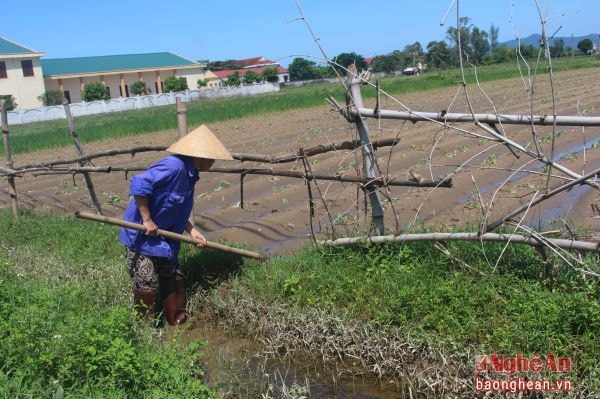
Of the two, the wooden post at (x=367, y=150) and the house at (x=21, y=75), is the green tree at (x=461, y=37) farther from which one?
the house at (x=21, y=75)

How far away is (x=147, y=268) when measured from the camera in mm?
4492

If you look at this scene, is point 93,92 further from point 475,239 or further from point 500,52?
point 475,239

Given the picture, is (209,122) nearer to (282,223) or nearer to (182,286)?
(282,223)

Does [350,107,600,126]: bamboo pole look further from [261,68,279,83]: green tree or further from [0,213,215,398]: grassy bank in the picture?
[261,68,279,83]: green tree

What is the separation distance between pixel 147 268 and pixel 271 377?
1309 mm

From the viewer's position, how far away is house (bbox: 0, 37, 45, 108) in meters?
46.4

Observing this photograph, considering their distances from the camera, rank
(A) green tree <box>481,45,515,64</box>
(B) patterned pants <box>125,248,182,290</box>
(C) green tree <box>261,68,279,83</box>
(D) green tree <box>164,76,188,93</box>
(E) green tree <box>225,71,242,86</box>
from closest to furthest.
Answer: (B) patterned pants <box>125,248,182,290</box> < (A) green tree <box>481,45,515,64</box> < (C) green tree <box>261,68,279,83</box> < (D) green tree <box>164,76,188,93</box> < (E) green tree <box>225,71,242,86</box>

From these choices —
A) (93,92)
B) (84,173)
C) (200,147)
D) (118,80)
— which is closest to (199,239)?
(200,147)

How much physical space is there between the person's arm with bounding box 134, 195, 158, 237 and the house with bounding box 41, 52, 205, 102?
5114cm

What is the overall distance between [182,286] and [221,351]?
2.40ft

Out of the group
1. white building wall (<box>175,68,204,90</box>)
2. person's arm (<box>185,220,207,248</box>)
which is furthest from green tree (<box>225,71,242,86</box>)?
person's arm (<box>185,220,207,248</box>)

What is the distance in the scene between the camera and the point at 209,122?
22.0 metres

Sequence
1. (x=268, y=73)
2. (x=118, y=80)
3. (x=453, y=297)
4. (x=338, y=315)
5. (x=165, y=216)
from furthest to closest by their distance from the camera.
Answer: (x=118, y=80)
(x=268, y=73)
(x=165, y=216)
(x=338, y=315)
(x=453, y=297)

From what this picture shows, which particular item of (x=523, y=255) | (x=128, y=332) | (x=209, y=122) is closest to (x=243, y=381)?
(x=128, y=332)
